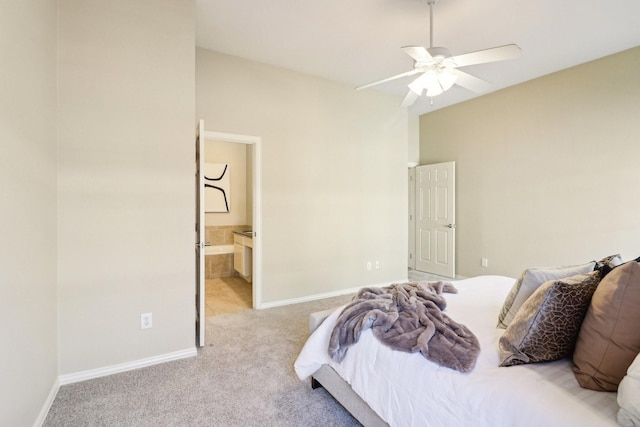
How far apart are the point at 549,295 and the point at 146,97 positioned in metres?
2.87

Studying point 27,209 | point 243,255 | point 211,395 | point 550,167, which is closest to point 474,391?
point 211,395

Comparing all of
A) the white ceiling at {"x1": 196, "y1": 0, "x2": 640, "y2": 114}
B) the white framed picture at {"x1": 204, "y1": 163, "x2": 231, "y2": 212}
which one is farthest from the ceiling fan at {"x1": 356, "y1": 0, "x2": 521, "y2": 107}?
the white framed picture at {"x1": 204, "y1": 163, "x2": 231, "y2": 212}

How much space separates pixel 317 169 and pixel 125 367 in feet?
9.54

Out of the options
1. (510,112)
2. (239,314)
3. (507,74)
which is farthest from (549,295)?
(510,112)

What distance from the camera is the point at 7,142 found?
1.45 m

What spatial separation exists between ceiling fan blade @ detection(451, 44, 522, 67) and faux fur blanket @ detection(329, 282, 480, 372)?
166 cm

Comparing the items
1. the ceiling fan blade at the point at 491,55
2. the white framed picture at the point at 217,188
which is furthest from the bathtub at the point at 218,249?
the ceiling fan blade at the point at 491,55

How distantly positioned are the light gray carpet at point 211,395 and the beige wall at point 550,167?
3539 mm

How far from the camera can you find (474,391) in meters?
1.24

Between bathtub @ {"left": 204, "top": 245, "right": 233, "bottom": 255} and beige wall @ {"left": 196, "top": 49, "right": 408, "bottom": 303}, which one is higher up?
beige wall @ {"left": 196, "top": 49, "right": 408, "bottom": 303}

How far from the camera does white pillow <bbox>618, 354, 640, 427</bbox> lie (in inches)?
37.5

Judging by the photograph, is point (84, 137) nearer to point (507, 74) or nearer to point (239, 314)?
point (239, 314)

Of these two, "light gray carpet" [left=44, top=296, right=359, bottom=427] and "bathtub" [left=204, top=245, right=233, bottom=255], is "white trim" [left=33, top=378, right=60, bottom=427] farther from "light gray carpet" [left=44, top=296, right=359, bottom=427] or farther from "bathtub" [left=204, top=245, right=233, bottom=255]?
"bathtub" [left=204, top=245, right=233, bottom=255]

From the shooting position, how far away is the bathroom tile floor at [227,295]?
390cm
